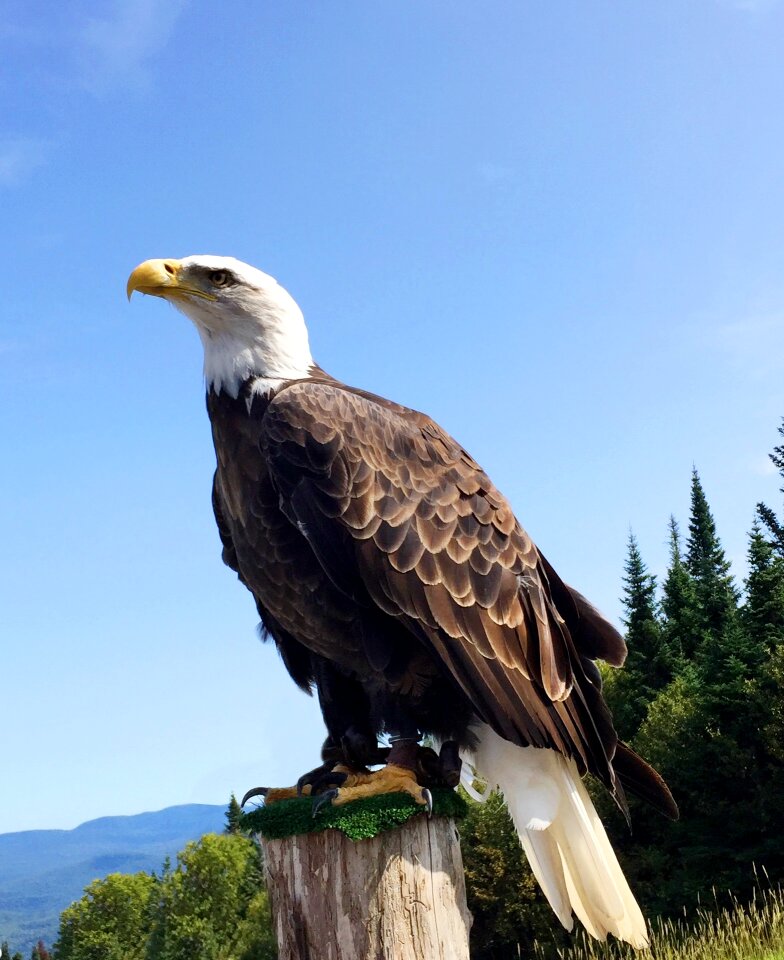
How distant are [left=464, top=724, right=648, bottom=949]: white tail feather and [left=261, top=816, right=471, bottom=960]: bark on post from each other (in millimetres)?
612

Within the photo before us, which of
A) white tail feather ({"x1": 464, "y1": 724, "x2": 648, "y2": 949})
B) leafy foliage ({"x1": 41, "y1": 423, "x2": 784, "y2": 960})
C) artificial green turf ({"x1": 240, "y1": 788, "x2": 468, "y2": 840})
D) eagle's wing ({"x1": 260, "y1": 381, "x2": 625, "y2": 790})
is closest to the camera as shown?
artificial green turf ({"x1": 240, "y1": 788, "x2": 468, "y2": 840})

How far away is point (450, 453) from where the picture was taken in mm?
4688

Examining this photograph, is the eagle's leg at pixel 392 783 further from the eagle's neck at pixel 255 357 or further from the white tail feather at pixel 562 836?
the eagle's neck at pixel 255 357

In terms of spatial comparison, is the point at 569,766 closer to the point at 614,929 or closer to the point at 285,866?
the point at 614,929

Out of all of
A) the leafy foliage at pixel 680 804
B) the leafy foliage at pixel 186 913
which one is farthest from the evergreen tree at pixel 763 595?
the leafy foliage at pixel 186 913

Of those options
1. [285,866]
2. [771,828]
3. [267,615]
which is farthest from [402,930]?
[771,828]

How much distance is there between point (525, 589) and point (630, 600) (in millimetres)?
35087

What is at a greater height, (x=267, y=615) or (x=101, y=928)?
(x=267, y=615)

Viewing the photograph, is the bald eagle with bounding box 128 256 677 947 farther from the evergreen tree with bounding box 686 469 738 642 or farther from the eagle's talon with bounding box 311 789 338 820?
the evergreen tree with bounding box 686 469 738 642

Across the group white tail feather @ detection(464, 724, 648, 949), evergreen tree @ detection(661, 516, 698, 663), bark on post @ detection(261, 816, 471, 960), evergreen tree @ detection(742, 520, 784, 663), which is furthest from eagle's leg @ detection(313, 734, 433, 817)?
evergreen tree @ detection(661, 516, 698, 663)

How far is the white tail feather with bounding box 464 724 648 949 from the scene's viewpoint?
14.3 ft

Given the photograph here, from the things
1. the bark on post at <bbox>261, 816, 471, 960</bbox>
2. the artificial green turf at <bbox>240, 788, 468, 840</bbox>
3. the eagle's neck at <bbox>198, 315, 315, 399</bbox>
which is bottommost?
the bark on post at <bbox>261, 816, 471, 960</bbox>

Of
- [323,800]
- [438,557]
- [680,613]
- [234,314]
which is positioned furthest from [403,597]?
[680,613]

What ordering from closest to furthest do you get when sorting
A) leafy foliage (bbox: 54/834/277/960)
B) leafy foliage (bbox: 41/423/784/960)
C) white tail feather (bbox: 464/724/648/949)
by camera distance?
white tail feather (bbox: 464/724/648/949) < leafy foliage (bbox: 41/423/784/960) < leafy foliage (bbox: 54/834/277/960)
